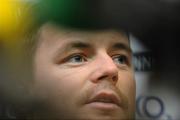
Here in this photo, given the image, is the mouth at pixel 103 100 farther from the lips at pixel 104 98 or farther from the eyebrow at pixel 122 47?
the eyebrow at pixel 122 47

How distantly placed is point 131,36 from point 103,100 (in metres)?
0.17

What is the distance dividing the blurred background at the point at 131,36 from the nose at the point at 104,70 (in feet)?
0.24

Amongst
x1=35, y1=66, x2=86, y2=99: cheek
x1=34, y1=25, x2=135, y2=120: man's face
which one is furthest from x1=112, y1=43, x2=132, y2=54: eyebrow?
x1=35, y1=66, x2=86, y2=99: cheek

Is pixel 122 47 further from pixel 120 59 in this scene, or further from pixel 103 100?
pixel 103 100

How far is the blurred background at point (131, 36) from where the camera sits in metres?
0.90

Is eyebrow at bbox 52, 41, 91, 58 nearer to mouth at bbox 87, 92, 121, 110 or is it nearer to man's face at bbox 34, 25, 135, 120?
man's face at bbox 34, 25, 135, 120

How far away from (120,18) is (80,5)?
9 centimetres

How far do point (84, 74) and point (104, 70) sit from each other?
0.15ft

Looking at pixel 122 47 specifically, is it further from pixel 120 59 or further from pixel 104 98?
pixel 104 98

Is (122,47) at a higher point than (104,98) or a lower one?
higher

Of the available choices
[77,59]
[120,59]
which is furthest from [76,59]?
[120,59]

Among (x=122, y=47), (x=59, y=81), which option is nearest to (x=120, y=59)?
(x=122, y=47)

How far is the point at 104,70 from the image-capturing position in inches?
34.6

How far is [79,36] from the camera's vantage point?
0.91 meters
